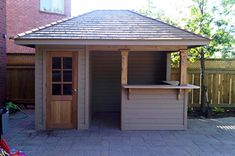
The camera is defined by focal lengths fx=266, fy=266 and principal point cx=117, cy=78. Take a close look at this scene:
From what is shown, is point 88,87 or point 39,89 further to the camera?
point 88,87

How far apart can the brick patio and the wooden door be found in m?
0.43

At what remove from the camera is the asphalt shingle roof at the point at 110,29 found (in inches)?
250

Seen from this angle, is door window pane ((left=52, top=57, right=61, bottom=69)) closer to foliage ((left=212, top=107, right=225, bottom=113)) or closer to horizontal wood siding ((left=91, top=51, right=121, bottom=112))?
horizontal wood siding ((left=91, top=51, right=121, bottom=112))

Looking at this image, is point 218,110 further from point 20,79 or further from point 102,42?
point 20,79

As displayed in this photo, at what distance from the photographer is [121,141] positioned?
5820 millimetres

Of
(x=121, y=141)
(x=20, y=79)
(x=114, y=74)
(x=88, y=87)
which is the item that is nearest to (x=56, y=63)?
(x=88, y=87)

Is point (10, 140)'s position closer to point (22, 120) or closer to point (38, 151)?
point (38, 151)

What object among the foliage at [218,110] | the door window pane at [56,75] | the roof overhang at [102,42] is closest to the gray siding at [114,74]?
the foliage at [218,110]

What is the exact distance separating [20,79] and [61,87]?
13.7 feet

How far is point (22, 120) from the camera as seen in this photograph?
805cm

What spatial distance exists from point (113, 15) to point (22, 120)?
4.19 metres

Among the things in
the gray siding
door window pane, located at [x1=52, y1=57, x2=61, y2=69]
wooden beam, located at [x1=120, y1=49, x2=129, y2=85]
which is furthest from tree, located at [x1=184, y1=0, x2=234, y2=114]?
door window pane, located at [x1=52, y1=57, x2=61, y2=69]

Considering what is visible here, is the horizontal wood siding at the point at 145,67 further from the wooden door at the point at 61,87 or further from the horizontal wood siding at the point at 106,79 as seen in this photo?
the wooden door at the point at 61,87

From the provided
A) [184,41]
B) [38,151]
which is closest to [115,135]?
[38,151]
